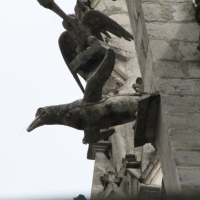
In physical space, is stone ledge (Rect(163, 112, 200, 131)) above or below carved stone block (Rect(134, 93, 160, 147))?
below

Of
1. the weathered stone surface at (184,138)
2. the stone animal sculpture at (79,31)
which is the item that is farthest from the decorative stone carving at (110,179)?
the weathered stone surface at (184,138)

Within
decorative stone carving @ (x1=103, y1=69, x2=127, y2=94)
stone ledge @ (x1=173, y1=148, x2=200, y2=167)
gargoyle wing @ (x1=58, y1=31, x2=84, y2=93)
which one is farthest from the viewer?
decorative stone carving @ (x1=103, y1=69, x2=127, y2=94)

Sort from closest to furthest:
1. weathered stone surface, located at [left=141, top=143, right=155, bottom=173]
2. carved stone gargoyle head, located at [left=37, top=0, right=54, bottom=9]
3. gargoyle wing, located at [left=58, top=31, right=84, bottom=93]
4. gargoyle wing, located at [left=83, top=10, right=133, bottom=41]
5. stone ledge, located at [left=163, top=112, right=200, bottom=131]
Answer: stone ledge, located at [left=163, top=112, right=200, bottom=131] < carved stone gargoyle head, located at [left=37, top=0, right=54, bottom=9] < gargoyle wing, located at [left=58, top=31, right=84, bottom=93] < weathered stone surface, located at [left=141, top=143, right=155, bottom=173] < gargoyle wing, located at [left=83, top=10, right=133, bottom=41]

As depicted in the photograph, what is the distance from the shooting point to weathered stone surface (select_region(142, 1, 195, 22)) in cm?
943

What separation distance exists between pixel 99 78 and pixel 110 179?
17.1 feet

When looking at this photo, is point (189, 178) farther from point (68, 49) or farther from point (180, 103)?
point (68, 49)

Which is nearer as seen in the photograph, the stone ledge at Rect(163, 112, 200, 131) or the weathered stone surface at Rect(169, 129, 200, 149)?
the weathered stone surface at Rect(169, 129, 200, 149)

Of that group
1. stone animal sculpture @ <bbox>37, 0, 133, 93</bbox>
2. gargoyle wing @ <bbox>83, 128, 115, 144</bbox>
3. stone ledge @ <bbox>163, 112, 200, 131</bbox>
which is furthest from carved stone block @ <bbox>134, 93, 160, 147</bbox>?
stone animal sculpture @ <bbox>37, 0, 133, 93</bbox>

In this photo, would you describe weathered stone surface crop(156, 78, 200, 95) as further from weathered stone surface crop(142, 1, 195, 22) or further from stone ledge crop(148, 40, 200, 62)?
weathered stone surface crop(142, 1, 195, 22)

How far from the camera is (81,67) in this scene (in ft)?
37.9

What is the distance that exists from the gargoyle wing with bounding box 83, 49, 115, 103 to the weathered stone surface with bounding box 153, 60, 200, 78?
0.54m

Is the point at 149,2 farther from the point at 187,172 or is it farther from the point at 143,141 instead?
the point at 187,172

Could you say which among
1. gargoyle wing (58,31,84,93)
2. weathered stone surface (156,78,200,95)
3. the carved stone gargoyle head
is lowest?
weathered stone surface (156,78,200,95)

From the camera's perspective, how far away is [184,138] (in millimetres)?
8148
